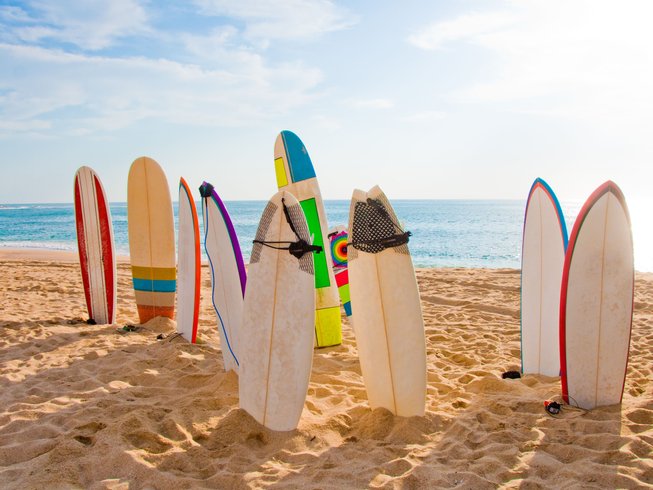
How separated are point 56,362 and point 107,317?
1.82 metres

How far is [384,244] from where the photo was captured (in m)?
3.33

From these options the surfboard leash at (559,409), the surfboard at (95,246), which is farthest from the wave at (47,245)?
the surfboard leash at (559,409)

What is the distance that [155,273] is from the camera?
260 inches

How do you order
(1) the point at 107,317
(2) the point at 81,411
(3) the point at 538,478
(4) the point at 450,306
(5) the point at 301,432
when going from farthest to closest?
(4) the point at 450,306, (1) the point at 107,317, (2) the point at 81,411, (5) the point at 301,432, (3) the point at 538,478

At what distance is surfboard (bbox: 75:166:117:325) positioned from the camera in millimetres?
6641

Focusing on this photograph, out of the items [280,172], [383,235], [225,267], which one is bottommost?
[225,267]

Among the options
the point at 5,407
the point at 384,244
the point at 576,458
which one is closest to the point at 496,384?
the point at 576,458

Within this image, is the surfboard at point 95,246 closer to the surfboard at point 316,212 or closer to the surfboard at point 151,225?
the surfboard at point 151,225

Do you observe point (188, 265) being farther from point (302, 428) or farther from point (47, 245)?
point (47, 245)

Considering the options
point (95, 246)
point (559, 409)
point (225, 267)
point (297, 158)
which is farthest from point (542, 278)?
point (95, 246)

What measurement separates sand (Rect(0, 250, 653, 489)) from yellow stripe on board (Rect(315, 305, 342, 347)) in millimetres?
144

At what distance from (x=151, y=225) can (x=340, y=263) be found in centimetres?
241

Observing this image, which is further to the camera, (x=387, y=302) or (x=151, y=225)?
(x=151, y=225)

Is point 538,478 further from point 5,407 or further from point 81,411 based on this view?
point 5,407
